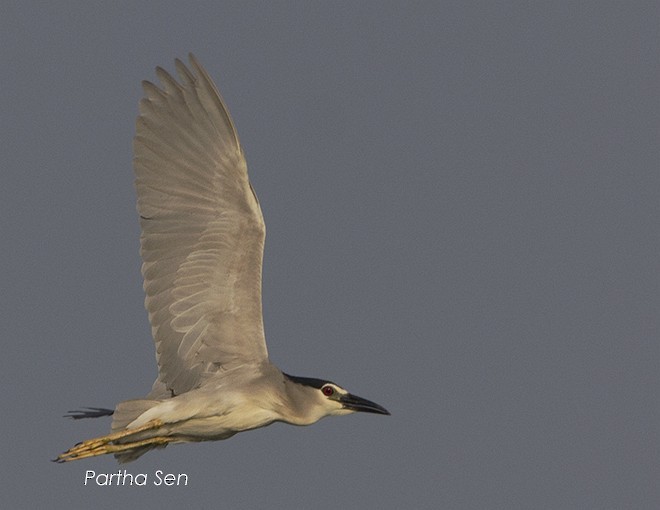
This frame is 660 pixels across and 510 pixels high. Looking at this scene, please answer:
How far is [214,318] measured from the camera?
11.9 meters

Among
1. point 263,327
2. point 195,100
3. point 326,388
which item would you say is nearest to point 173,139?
point 195,100

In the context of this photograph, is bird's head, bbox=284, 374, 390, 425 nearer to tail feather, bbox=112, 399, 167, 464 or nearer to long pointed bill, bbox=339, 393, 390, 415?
long pointed bill, bbox=339, 393, 390, 415

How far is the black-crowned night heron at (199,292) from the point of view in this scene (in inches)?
457

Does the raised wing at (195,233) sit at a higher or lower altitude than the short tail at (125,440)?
higher

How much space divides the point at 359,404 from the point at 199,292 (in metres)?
2.02

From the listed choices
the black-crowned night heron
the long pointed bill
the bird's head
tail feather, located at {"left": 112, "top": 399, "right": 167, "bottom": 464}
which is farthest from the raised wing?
the long pointed bill

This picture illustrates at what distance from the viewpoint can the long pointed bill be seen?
12.2m

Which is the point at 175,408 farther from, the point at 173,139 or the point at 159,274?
the point at 173,139

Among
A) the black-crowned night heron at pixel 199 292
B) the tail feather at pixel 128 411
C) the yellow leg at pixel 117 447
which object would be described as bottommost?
the yellow leg at pixel 117 447

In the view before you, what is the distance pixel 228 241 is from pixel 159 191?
1.02 meters

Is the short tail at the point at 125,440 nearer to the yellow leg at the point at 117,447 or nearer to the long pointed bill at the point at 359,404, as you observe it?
the yellow leg at the point at 117,447

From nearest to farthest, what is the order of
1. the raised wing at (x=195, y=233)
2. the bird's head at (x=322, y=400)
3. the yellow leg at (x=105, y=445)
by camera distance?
the yellow leg at (x=105, y=445), the raised wing at (x=195, y=233), the bird's head at (x=322, y=400)

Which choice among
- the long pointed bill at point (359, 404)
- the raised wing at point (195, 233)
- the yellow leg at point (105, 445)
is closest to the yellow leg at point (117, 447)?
the yellow leg at point (105, 445)

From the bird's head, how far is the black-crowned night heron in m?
0.01
